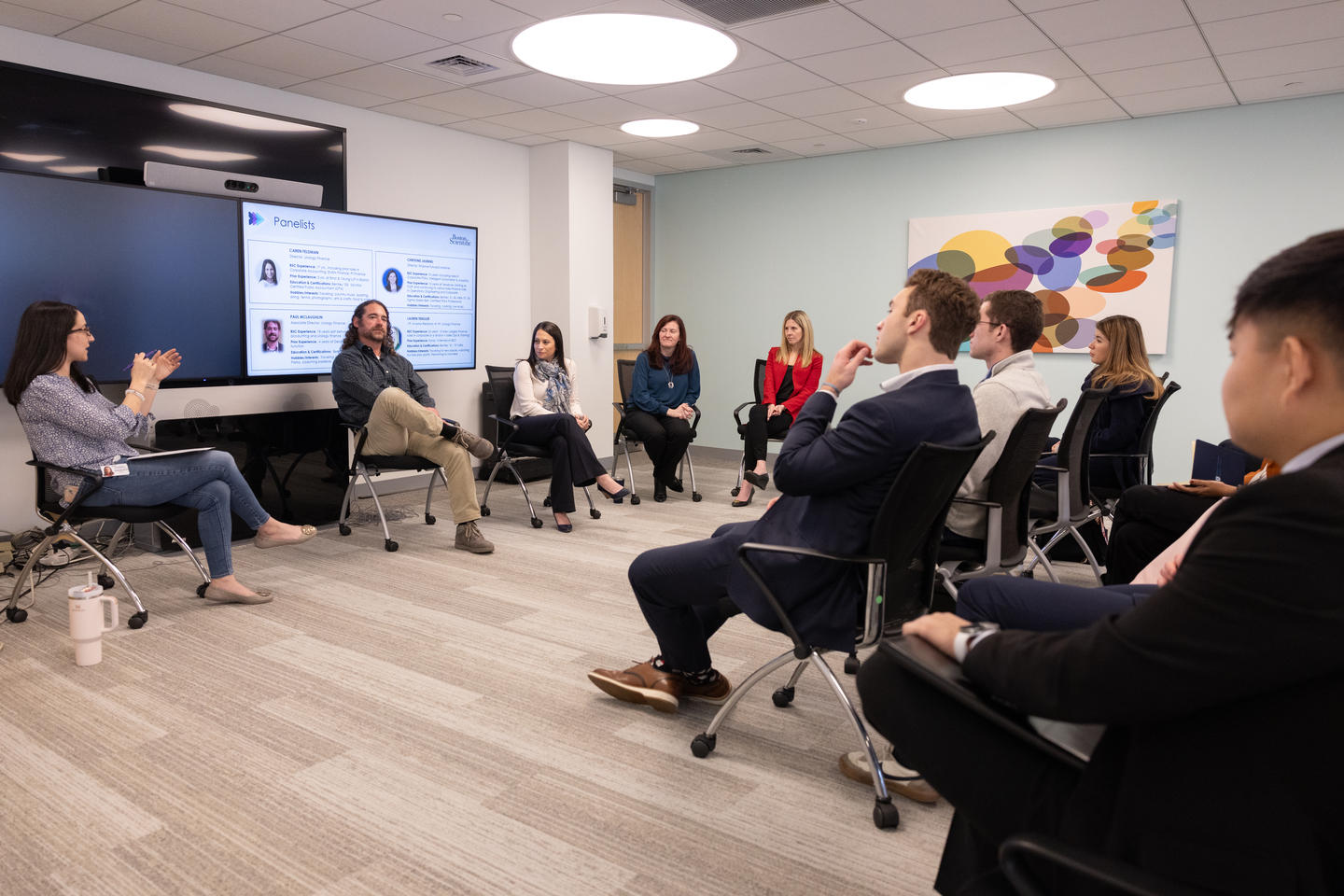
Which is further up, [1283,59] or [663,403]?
[1283,59]

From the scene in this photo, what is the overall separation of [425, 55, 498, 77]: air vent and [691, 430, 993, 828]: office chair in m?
4.17

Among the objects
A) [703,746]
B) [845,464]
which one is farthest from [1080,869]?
[703,746]

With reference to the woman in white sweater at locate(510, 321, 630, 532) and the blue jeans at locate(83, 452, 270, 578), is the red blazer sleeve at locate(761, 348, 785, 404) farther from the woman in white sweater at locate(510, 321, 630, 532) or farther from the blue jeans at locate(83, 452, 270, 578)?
the blue jeans at locate(83, 452, 270, 578)

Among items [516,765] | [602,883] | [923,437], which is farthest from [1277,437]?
[516,765]

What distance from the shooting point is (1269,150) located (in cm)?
612

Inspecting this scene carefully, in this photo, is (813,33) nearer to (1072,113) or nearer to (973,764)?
(1072,113)

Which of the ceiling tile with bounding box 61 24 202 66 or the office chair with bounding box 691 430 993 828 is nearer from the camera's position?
the office chair with bounding box 691 430 993 828

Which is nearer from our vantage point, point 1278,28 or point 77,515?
point 77,515

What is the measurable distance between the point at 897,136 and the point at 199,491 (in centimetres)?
585

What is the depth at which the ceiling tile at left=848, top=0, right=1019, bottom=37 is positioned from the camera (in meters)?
4.25

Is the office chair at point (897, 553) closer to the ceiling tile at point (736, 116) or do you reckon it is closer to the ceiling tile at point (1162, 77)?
the ceiling tile at point (1162, 77)

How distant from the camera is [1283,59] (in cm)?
511

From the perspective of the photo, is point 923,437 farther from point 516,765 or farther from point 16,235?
point 16,235

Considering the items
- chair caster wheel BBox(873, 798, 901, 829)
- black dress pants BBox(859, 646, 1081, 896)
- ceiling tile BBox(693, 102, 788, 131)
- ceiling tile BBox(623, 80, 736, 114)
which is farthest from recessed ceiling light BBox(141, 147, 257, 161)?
black dress pants BBox(859, 646, 1081, 896)
